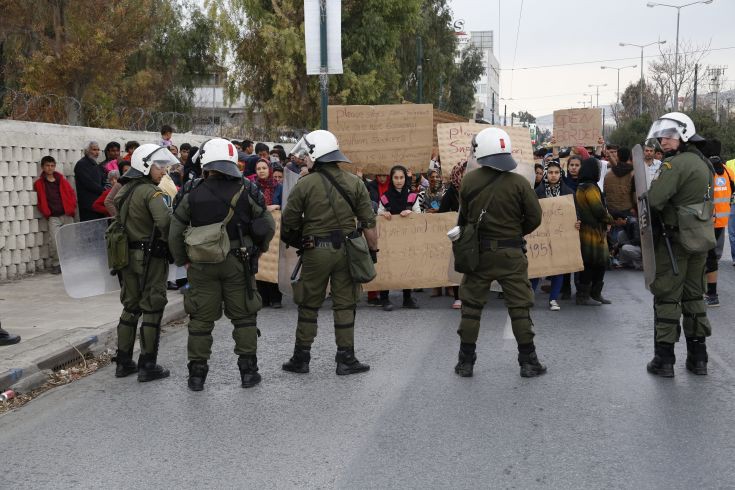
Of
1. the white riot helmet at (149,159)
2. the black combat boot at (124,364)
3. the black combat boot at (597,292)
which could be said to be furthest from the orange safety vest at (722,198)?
the black combat boot at (124,364)

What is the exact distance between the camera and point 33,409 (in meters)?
6.28

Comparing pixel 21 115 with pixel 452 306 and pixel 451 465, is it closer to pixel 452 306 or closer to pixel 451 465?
pixel 452 306

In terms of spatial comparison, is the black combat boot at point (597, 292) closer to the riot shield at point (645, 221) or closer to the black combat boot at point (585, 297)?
the black combat boot at point (585, 297)

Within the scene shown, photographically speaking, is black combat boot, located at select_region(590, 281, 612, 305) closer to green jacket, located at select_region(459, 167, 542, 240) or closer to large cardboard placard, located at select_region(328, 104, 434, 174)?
large cardboard placard, located at select_region(328, 104, 434, 174)

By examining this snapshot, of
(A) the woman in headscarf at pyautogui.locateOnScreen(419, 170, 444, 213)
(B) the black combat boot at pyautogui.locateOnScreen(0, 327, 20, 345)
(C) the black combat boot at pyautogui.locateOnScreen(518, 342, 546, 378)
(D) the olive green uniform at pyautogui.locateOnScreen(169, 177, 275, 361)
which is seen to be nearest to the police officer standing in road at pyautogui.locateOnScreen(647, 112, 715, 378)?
(C) the black combat boot at pyautogui.locateOnScreen(518, 342, 546, 378)

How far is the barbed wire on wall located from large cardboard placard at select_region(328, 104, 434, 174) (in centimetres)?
435

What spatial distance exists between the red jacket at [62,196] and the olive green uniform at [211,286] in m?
6.60

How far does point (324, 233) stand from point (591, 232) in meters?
4.40

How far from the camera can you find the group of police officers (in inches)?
257

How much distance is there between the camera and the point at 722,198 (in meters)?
11.0

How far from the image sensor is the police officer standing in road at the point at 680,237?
6523mm

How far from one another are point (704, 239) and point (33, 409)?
4887mm

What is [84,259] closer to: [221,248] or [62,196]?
[221,248]

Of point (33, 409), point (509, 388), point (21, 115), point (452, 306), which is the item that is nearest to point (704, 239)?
point (509, 388)
